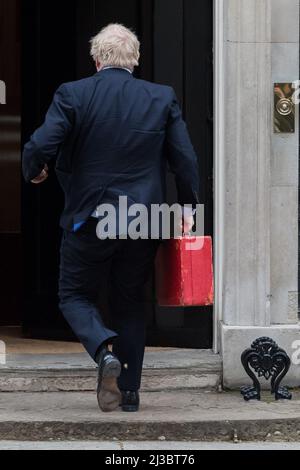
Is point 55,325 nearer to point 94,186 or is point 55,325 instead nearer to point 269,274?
point 269,274

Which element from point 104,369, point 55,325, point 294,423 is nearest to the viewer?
point 104,369

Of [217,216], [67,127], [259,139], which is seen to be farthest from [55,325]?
[67,127]

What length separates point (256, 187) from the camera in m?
6.95

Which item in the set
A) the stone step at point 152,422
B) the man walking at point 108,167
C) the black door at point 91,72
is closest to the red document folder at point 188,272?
the man walking at point 108,167

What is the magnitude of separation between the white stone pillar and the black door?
388mm

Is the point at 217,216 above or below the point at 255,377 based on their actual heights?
above

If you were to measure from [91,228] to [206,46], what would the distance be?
6.35 feet

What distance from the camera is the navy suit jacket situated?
5.82 metres

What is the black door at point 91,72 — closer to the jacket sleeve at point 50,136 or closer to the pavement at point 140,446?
the pavement at point 140,446

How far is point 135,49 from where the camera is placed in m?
5.99

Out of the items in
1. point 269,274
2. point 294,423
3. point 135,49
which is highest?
point 135,49

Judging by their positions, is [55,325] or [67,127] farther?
[55,325]

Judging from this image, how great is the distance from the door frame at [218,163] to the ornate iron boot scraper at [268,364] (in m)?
0.45

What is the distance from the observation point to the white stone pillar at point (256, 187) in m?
6.90
